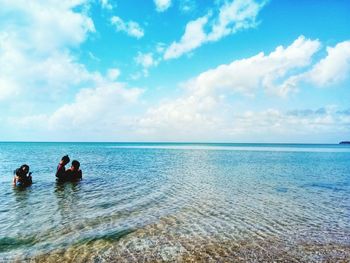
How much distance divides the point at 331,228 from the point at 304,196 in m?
6.92

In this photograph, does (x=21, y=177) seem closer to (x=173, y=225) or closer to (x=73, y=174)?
(x=73, y=174)

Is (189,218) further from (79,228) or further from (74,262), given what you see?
(74,262)

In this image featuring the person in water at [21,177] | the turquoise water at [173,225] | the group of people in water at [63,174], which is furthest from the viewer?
the group of people in water at [63,174]

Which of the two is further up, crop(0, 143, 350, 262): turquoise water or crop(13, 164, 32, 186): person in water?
crop(13, 164, 32, 186): person in water

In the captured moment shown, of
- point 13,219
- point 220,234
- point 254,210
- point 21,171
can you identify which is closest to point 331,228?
point 254,210

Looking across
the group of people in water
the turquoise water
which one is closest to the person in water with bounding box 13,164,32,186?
the group of people in water

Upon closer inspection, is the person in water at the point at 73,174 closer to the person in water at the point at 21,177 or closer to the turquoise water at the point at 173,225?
the person in water at the point at 21,177

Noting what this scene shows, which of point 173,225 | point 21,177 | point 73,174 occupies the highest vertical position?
point 21,177

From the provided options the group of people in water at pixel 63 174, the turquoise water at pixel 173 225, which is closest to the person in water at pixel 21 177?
the group of people in water at pixel 63 174

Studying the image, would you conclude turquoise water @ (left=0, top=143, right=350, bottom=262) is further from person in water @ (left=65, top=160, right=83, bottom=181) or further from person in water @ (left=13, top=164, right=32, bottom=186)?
person in water @ (left=65, top=160, right=83, bottom=181)

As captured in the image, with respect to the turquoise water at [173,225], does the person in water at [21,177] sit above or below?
above

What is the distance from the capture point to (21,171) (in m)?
20.0

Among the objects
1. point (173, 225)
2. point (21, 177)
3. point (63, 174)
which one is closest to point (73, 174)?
point (63, 174)

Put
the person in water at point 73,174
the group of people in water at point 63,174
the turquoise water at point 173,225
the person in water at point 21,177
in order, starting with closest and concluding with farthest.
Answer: the turquoise water at point 173,225 → the person in water at point 21,177 → the group of people in water at point 63,174 → the person in water at point 73,174
